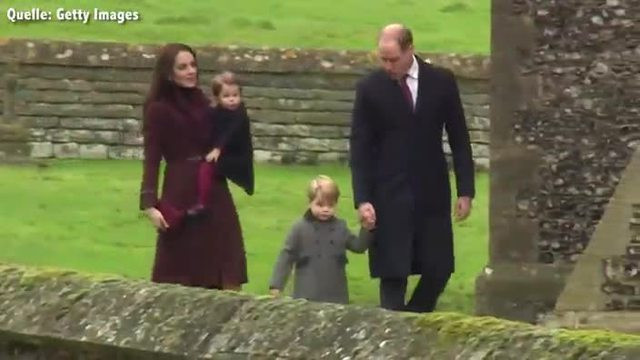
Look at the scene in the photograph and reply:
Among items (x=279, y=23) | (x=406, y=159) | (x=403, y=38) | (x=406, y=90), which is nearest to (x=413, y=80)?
(x=406, y=90)

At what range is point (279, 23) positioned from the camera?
1277 inches

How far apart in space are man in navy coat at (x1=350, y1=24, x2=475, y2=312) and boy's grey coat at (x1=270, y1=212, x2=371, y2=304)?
0.45m

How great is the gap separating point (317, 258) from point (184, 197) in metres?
0.92

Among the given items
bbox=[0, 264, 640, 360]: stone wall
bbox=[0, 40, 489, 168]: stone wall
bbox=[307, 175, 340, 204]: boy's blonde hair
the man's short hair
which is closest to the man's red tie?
the man's short hair

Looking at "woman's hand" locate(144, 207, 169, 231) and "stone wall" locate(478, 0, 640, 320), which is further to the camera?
"stone wall" locate(478, 0, 640, 320)

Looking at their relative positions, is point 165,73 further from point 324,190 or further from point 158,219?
point 324,190

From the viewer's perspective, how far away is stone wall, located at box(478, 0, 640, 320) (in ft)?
44.0

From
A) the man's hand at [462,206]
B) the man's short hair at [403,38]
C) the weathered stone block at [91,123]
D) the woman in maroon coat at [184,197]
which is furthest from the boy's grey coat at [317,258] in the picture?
the weathered stone block at [91,123]

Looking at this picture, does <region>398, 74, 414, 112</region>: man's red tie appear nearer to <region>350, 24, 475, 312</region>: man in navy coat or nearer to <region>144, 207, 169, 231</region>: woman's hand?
<region>350, 24, 475, 312</region>: man in navy coat

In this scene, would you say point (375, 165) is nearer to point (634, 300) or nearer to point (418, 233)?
point (418, 233)

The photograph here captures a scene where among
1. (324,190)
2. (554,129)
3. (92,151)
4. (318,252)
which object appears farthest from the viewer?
(92,151)

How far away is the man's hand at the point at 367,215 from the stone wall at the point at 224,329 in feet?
15.0

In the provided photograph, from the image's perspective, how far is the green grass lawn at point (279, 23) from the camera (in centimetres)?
3048

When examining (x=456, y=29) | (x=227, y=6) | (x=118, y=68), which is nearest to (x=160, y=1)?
(x=227, y=6)
